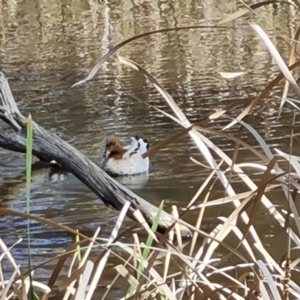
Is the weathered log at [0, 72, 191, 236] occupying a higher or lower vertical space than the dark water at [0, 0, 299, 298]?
higher

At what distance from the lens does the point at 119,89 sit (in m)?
9.32

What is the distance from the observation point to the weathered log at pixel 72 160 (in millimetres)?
4883

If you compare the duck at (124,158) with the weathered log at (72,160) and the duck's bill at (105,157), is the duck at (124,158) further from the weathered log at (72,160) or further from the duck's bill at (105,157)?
the weathered log at (72,160)

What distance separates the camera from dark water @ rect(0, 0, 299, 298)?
5.83m

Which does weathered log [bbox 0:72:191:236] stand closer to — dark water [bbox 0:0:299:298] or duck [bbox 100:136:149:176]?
dark water [bbox 0:0:299:298]

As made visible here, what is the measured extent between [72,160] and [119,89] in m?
4.00

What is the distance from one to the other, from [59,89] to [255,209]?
7.63 m

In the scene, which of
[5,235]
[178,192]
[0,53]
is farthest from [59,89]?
[5,235]

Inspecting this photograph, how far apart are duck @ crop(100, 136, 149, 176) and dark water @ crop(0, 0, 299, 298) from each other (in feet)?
0.39

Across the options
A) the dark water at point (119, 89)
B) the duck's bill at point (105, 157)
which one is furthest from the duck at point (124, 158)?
the dark water at point (119, 89)

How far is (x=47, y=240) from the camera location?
5.06 metres

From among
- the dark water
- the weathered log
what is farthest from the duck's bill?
the weathered log

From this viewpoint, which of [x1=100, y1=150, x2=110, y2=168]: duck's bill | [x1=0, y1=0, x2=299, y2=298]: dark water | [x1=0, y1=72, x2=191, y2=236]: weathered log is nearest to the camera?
[x1=0, y1=72, x2=191, y2=236]: weathered log

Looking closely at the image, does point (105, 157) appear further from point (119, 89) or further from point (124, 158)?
point (119, 89)
